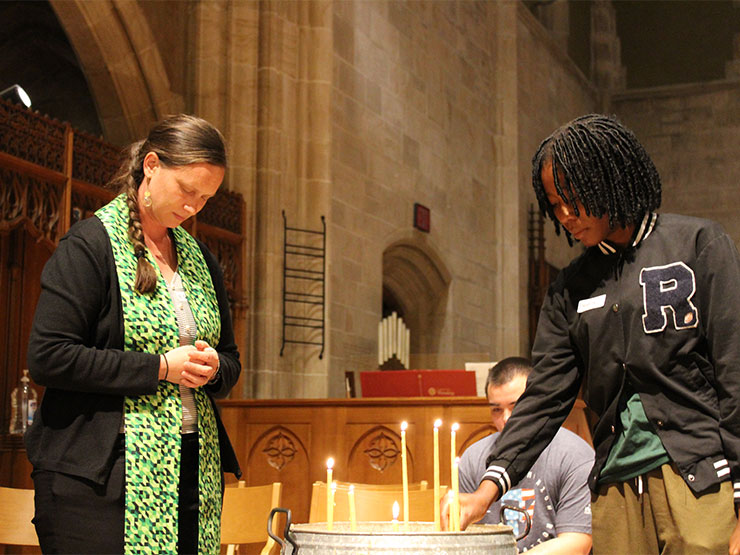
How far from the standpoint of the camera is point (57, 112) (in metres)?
10.6

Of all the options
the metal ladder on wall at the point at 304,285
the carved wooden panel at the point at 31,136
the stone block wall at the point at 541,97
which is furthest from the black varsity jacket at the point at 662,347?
the stone block wall at the point at 541,97

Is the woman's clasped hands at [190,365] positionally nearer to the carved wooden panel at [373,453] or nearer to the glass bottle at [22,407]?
the carved wooden panel at [373,453]

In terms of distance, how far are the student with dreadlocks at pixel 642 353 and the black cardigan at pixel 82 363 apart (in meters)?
0.75

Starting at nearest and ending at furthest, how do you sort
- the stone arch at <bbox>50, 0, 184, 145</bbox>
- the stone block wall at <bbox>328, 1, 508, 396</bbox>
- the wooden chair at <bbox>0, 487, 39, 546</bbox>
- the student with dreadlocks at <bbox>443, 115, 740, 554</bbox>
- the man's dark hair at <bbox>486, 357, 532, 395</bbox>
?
the student with dreadlocks at <bbox>443, 115, 740, 554</bbox>
the wooden chair at <bbox>0, 487, 39, 546</bbox>
the man's dark hair at <bbox>486, 357, 532, 395</bbox>
the stone arch at <bbox>50, 0, 184, 145</bbox>
the stone block wall at <bbox>328, 1, 508, 396</bbox>

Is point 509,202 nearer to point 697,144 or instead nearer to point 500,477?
point 697,144

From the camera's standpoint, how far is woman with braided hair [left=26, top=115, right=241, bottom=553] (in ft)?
6.67

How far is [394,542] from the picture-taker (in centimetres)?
140

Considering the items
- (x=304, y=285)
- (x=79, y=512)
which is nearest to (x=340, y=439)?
(x=304, y=285)

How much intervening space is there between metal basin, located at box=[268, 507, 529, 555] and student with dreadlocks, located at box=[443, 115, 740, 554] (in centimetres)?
25

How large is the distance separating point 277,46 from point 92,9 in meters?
1.72

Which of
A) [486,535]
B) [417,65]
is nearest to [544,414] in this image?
[486,535]

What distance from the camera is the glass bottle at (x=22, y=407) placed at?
6.04 m

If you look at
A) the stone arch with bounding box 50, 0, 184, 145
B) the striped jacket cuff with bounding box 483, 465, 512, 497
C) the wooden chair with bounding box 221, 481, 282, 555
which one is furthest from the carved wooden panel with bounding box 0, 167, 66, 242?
the striped jacket cuff with bounding box 483, 465, 512, 497

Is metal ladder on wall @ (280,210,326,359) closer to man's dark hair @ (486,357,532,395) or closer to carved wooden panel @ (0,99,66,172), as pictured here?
carved wooden panel @ (0,99,66,172)
